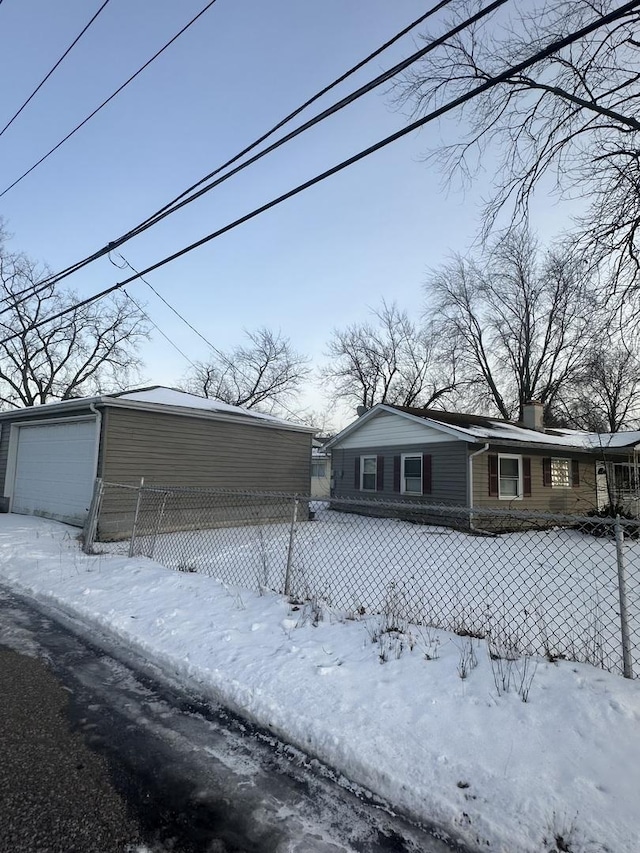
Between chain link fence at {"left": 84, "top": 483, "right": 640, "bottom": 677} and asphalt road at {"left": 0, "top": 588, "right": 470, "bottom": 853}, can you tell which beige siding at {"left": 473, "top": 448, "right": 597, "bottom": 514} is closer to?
chain link fence at {"left": 84, "top": 483, "right": 640, "bottom": 677}

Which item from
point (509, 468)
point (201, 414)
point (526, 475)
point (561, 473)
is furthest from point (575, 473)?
point (201, 414)

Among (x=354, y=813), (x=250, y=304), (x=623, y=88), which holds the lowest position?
(x=354, y=813)

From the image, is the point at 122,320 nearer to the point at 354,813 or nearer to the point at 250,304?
the point at 250,304

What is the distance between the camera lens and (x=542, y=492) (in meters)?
15.9

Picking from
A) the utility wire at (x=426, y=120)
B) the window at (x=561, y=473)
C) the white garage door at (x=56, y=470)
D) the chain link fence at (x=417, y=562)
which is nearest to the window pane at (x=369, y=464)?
the chain link fence at (x=417, y=562)

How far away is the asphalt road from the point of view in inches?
77.2

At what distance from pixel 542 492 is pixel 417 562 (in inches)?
362

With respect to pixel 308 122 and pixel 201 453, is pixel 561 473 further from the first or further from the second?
pixel 308 122

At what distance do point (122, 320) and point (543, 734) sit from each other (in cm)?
3521

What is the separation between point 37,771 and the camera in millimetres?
2359

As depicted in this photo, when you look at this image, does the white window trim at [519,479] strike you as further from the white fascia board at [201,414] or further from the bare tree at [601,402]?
the bare tree at [601,402]

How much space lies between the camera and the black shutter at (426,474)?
49.4ft

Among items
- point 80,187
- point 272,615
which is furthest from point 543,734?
point 80,187

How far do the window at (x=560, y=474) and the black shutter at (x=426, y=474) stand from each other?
4.72 metres
